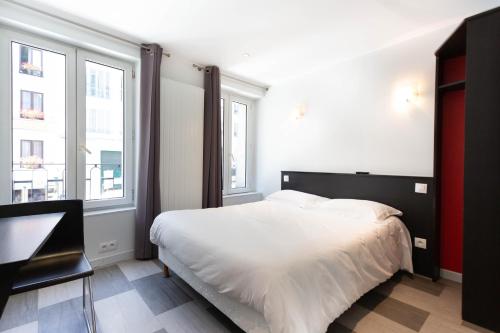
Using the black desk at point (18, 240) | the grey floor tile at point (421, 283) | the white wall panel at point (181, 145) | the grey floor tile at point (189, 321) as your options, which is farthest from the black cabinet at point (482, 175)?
the white wall panel at point (181, 145)

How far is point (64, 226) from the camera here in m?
1.83

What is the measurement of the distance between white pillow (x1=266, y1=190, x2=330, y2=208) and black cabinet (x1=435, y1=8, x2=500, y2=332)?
153 centimetres

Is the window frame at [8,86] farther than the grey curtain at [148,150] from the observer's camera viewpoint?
No

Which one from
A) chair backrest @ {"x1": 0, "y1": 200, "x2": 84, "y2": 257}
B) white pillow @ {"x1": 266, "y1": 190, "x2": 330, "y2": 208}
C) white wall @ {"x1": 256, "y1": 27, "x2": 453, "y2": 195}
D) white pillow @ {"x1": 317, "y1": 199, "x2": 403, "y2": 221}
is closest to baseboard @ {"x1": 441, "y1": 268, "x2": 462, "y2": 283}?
white pillow @ {"x1": 317, "y1": 199, "x2": 403, "y2": 221}

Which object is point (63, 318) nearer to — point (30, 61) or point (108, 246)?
point (108, 246)

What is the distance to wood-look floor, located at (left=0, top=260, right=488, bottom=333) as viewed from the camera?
1.73 meters

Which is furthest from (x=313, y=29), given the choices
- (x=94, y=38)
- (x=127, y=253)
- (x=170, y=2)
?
(x=127, y=253)

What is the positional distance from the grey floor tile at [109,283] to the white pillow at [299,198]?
80.9 inches

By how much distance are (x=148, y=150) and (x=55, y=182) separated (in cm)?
97

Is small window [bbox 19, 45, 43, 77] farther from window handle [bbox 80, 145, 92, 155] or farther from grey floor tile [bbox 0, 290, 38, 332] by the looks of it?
grey floor tile [bbox 0, 290, 38, 332]

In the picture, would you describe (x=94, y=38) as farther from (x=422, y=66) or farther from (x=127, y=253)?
(x=422, y=66)

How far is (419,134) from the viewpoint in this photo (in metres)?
2.59

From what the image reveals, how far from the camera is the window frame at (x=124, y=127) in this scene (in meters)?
2.63

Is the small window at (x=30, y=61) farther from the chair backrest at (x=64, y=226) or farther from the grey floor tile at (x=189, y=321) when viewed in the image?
the grey floor tile at (x=189, y=321)
